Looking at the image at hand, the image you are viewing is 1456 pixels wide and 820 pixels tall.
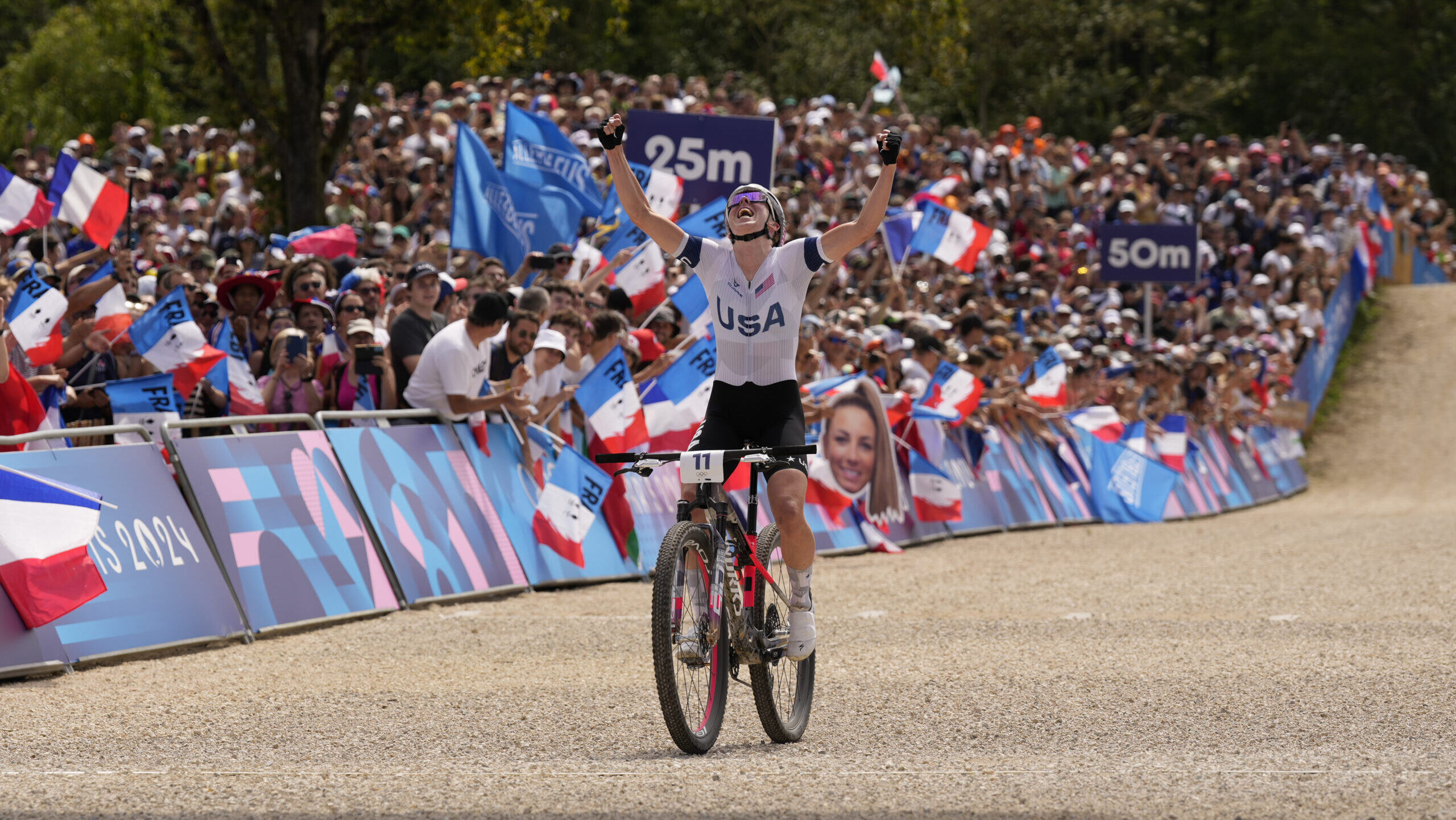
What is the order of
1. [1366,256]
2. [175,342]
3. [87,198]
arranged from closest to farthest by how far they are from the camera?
[175,342] < [87,198] < [1366,256]

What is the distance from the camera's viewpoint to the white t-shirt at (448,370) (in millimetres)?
11445

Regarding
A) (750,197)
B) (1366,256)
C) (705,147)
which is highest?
(750,197)

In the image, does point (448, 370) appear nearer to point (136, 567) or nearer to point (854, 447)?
point (136, 567)

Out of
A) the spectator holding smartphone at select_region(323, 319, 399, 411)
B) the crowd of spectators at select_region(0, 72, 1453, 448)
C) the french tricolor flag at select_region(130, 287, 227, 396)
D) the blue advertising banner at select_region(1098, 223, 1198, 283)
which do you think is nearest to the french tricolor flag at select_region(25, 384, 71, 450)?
the crowd of spectators at select_region(0, 72, 1453, 448)

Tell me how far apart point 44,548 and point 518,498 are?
14.0 feet

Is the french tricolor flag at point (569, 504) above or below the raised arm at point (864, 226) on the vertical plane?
below

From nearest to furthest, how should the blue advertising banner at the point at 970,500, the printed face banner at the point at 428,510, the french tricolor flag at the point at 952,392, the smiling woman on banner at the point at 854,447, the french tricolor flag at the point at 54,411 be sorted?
the french tricolor flag at the point at 54,411 < the printed face banner at the point at 428,510 < the smiling woman on banner at the point at 854,447 < the french tricolor flag at the point at 952,392 < the blue advertising banner at the point at 970,500

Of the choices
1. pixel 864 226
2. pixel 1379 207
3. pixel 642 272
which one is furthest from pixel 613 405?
pixel 1379 207

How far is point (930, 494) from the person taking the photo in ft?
54.9

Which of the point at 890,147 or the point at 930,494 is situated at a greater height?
the point at 890,147

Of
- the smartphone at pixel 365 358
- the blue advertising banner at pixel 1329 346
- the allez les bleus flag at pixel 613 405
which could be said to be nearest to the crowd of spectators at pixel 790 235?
the smartphone at pixel 365 358

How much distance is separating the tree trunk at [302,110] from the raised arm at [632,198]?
11316 millimetres

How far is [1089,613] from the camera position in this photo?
1122 cm

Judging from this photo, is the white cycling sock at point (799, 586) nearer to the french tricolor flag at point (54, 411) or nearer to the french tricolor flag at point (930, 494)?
the french tricolor flag at point (54, 411)
